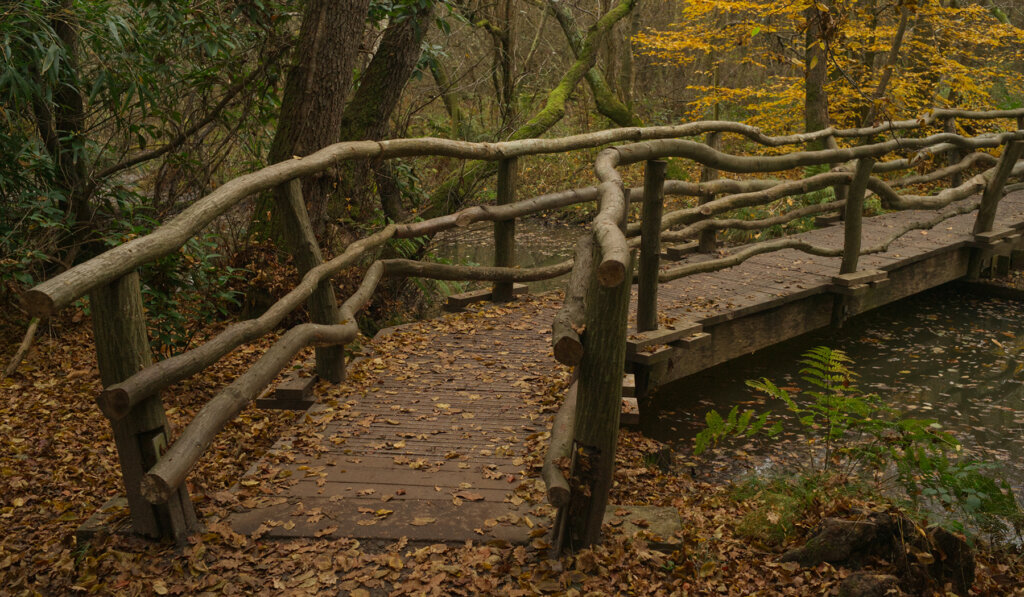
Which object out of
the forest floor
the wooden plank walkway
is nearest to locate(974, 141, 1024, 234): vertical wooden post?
the wooden plank walkway

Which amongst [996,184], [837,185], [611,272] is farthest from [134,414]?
[996,184]

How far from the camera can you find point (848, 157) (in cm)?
649

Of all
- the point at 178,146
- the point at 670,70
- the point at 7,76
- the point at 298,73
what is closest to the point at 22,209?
the point at 7,76

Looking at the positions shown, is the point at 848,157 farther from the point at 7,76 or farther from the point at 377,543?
the point at 7,76

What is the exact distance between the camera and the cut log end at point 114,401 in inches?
108

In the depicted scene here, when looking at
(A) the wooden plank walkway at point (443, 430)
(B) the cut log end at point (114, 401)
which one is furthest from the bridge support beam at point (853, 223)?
(B) the cut log end at point (114, 401)

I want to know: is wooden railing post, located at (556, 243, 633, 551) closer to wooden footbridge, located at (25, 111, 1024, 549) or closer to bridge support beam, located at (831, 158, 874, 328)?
wooden footbridge, located at (25, 111, 1024, 549)

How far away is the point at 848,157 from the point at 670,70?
15.0m

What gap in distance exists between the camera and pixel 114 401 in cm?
276

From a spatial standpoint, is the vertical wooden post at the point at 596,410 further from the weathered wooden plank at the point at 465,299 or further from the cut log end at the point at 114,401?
the weathered wooden plank at the point at 465,299

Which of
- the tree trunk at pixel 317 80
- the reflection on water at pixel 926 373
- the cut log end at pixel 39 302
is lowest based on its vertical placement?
the reflection on water at pixel 926 373

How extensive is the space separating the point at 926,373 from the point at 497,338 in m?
4.05

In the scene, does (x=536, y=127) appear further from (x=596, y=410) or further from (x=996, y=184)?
(x=596, y=410)

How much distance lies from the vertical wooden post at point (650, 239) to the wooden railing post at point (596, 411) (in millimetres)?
2047
